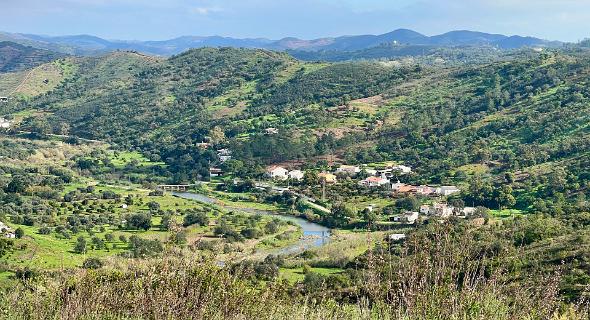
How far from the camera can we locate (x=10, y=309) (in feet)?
21.3

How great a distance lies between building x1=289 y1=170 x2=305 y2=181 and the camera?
56.1 meters

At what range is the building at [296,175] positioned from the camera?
184 ft

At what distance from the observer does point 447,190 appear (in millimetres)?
46125

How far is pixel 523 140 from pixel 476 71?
96.4 ft

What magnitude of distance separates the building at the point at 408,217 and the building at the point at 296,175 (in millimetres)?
16767

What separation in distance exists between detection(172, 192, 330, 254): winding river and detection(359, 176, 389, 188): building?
7.77 m

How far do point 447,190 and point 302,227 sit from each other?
11.6 metres

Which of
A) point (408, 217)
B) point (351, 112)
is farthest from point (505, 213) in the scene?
point (351, 112)

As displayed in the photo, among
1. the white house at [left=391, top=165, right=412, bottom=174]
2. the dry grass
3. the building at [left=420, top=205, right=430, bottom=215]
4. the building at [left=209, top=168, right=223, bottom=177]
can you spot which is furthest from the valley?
the building at [left=420, top=205, right=430, bottom=215]

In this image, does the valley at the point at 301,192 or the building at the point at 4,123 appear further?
the building at the point at 4,123

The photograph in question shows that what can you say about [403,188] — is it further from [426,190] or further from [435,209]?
[435,209]

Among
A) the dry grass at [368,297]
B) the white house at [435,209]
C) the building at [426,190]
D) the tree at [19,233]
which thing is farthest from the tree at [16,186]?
the dry grass at [368,297]

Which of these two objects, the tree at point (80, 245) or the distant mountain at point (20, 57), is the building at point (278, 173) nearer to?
the tree at point (80, 245)

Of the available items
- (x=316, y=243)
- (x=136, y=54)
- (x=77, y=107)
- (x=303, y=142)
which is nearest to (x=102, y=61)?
(x=136, y=54)
